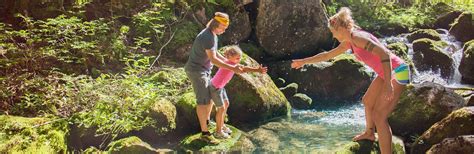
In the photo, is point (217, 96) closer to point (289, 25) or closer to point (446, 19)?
point (289, 25)

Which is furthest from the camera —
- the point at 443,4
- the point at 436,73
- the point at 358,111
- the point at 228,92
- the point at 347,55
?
the point at 443,4

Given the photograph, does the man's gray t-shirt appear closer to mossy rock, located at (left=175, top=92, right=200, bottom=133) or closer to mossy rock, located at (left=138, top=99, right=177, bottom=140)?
mossy rock, located at (left=138, top=99, right=177, bottom=140)

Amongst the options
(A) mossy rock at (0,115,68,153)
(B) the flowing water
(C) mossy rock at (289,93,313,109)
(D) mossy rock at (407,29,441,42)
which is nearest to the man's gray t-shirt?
(B) the flowing water

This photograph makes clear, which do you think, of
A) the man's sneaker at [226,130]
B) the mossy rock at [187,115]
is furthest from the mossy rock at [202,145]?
the mossy rock at [187,115]

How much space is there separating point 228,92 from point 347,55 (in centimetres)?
474

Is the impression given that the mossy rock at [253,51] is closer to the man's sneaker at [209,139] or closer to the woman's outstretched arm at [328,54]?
the man's sneaker at [209,139]

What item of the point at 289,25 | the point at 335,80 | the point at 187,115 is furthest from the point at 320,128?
the point at 289,25

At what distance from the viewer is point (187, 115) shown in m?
7.91

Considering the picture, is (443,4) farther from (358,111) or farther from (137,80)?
(137,80)

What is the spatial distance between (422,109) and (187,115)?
Result: 4200 mm

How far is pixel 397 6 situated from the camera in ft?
68.4

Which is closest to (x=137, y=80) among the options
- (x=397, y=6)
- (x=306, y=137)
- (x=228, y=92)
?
(x=228, y=92)

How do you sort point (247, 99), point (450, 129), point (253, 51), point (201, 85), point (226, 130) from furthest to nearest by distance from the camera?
point (253, 51), point (247, 99), point (226, 130), point (201, 85), point (450, 129)

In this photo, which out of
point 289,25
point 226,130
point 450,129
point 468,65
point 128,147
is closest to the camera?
point 450,129
